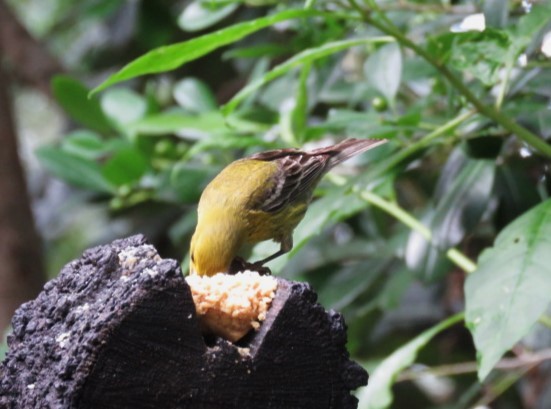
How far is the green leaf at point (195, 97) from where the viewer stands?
12.3ft

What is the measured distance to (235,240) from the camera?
242cm

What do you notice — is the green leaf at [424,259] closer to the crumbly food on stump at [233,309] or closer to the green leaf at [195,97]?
the green leaf at [195,97]

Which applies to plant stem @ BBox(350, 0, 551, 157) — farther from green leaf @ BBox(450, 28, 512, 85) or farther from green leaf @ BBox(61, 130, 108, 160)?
green leaf @ BBox(61, 130, 108, 160)

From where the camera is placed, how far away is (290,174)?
9.55 feet

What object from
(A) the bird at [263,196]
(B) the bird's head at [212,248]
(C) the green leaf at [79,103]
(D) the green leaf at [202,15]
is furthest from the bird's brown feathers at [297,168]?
(C) the green leaf at [79,103]

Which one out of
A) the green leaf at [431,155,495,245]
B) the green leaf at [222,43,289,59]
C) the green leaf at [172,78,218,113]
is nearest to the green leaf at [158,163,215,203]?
the green leaf at [172,78,218,113]

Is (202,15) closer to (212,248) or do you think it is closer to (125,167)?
(125,167)

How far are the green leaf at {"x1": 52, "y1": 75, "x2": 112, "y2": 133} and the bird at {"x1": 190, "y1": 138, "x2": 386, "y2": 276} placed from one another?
44.7 inches

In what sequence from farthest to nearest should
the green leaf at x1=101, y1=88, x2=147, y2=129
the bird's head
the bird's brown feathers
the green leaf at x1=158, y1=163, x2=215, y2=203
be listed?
the green leaf at x1=101, y1=88, x2=147, y2=129 → the green leaf at x1=158, y1=163, x2=215, y2=203 → the bird's brown feathers → the bird's head

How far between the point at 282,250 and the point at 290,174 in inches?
15.4

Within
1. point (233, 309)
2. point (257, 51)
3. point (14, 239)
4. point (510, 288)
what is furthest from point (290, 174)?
point (14, 239)

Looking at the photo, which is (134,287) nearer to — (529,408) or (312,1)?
(312,1)

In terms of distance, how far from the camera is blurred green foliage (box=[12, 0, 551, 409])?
2279mm

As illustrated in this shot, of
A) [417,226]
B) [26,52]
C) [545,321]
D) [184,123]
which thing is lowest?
[26,52]
